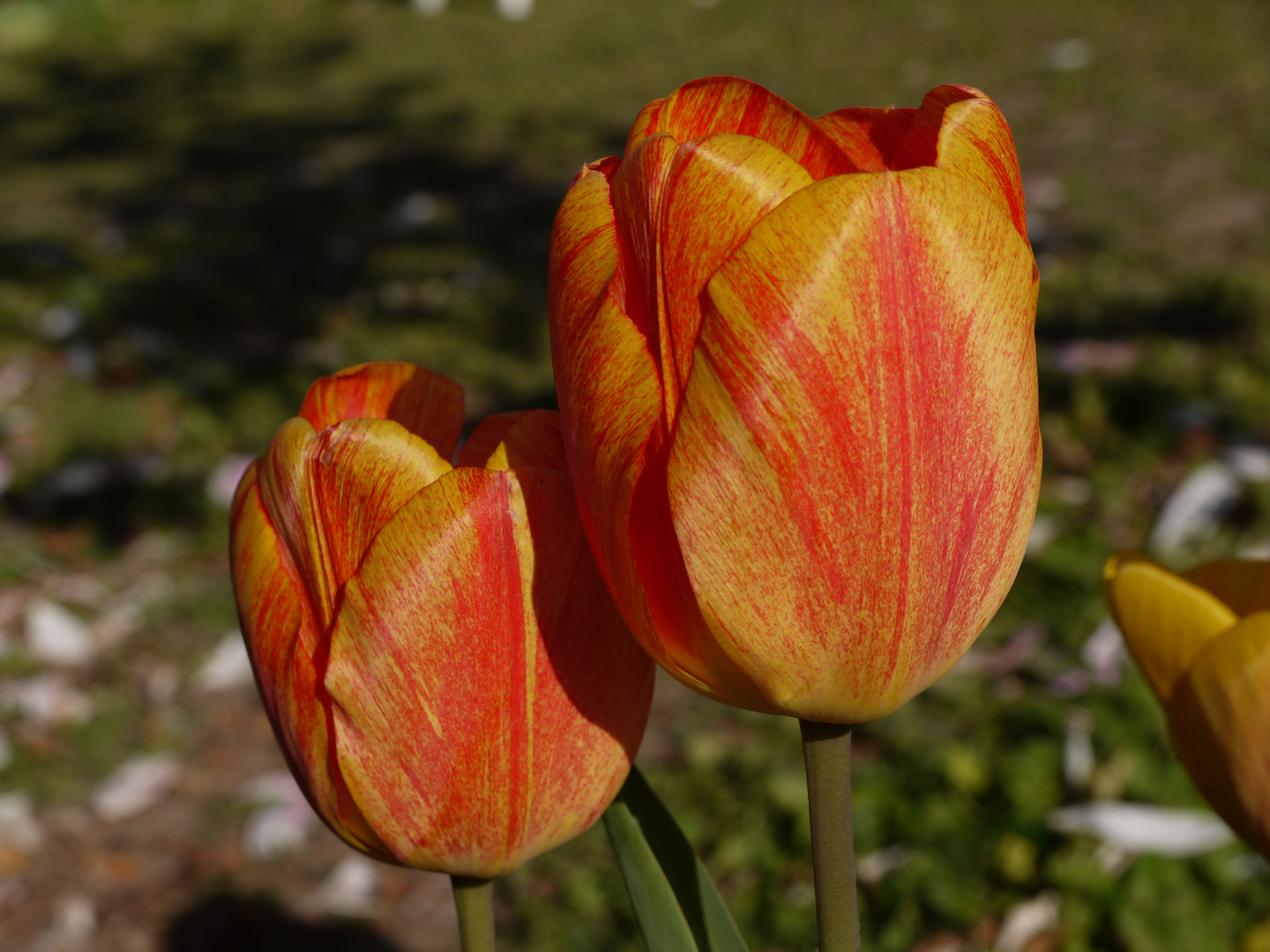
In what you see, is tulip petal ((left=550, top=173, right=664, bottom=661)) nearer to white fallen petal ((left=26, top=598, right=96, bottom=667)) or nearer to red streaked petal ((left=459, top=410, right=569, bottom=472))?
red streaked petal ((left=459, top=410, right=569, bottom=472))

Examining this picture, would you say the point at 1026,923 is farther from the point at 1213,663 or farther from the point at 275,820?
the point at 275,820

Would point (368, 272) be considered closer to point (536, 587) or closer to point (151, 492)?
point (151, 492)

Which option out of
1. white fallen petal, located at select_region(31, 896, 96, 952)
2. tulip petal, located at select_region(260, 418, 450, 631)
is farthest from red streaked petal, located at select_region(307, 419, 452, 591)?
white fallen petal, located at select_region(31, 896, 96, 952)

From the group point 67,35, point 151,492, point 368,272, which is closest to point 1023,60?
point 368,272

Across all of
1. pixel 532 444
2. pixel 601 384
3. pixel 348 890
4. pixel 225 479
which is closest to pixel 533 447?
pixel 532 444

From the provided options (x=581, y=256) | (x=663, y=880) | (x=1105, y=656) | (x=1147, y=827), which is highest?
(x=581, y=256)

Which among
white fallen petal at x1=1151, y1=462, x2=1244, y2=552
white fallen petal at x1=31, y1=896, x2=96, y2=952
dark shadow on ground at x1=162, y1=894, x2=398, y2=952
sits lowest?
white fallen petal at x1=31, y1=896, x2=96, y2=952

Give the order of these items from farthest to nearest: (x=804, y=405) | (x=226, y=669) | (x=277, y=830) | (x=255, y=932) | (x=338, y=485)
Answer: (x=226, y=669) → (x=277, y=830) → (x=255, y=932) → (x=338, y=485) → (x=804, y=405)

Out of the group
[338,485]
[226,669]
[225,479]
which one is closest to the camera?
[338,485]
